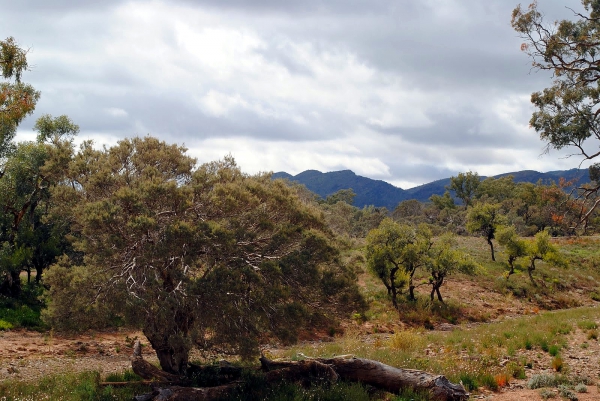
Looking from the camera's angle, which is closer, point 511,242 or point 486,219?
point 511,242

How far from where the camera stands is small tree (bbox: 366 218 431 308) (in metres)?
26.8

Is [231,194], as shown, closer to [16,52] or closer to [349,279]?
[349,279]

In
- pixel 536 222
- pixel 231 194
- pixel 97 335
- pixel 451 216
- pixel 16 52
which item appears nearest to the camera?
pixel 231 194

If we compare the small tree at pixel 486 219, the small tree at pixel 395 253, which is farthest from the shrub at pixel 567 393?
the small tree at pixel 486 219

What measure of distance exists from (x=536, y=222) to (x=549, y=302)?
43880mm

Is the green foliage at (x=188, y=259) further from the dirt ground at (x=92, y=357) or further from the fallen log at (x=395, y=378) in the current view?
the dirt ground at (x=92, y=357)

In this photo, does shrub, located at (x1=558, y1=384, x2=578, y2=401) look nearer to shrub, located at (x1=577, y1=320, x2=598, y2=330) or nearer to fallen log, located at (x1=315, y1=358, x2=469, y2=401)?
fallen log, located at (x1=315, y1=358, x2=469, y2=401)

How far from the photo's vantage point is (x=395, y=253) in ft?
88.0

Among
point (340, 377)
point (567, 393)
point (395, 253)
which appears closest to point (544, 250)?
point (395, 253)

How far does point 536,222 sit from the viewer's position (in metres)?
69.7

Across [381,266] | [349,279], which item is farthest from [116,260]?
[381,266]

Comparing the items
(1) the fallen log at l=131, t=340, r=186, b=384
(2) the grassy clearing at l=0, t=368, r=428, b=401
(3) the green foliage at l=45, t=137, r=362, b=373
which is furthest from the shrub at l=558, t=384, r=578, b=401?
(1) the fallen log at l=131, t=340, r=186, b=384

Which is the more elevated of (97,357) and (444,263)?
(444,263)

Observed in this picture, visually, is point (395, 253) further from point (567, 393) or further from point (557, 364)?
point (567, 393)
